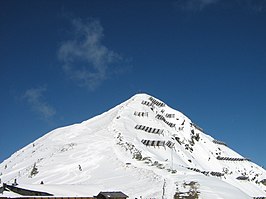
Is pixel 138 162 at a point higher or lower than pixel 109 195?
higher

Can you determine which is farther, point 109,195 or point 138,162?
point 138,162

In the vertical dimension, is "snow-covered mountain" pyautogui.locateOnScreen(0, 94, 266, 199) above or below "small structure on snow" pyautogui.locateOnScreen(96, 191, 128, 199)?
above

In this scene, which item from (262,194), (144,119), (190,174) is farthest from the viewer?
(144,119)

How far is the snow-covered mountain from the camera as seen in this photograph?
2385 inches

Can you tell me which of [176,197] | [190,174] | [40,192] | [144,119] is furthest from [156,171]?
[144,119]

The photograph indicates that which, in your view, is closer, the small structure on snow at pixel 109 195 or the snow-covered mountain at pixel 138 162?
the small structure on snow at pixel 109 195

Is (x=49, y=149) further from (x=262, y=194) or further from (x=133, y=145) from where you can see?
(x=262, y=194)

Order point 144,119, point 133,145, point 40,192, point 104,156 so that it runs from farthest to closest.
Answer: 1. point 144,119
2. point 133,145
3. point 104,156
4. point 40,192

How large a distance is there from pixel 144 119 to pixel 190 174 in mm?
64967

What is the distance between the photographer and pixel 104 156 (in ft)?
273

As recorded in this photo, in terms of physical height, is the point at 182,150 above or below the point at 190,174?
above

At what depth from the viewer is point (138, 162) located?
3071 inches

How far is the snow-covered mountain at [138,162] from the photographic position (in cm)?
6057

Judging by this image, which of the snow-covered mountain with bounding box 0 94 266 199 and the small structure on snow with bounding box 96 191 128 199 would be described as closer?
the small structure on snow with bounding box 96 191 128 199
